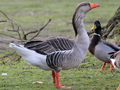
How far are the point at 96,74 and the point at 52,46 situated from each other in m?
1.82

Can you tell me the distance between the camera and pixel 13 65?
24.9 ft

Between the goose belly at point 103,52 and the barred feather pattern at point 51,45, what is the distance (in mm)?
1886

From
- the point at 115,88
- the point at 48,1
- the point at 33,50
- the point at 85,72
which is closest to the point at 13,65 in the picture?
the point at 85,72

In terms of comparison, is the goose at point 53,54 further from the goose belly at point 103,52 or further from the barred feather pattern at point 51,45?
the goose belly at point 103,52

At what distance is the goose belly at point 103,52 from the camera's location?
699 centimetres

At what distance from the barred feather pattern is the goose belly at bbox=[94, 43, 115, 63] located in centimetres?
189

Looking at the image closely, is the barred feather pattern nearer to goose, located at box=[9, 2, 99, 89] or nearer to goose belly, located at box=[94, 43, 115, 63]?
goose, located at box=[9, 2, 99, 89]

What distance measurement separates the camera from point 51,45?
17.2 ft

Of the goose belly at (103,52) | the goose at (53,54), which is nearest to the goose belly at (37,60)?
the goose at (53,54)

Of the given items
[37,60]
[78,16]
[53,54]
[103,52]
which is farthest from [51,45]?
[103,52]

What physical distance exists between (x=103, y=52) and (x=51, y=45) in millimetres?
2210

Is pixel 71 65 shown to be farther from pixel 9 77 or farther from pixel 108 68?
pixel 108 68

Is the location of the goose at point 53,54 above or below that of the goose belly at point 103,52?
above

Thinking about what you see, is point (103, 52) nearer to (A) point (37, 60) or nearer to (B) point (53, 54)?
(B) point (53, 54)
